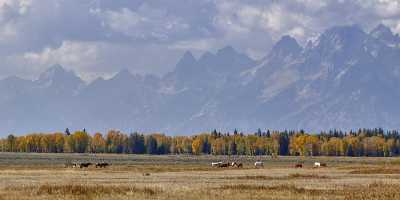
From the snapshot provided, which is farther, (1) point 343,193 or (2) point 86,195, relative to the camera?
(1) point 343,193

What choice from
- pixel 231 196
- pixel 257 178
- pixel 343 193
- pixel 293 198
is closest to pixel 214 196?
pixel 231 196

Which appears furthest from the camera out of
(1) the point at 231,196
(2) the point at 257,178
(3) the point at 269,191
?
(2) the point at 257,178

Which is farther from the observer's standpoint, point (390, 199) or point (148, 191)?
point (148, 191)

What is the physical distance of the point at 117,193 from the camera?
51.9 metres

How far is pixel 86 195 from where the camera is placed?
50.2 meters

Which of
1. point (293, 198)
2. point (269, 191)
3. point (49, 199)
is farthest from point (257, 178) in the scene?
point (49, 199)

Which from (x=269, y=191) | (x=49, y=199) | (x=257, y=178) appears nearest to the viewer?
(x=49, y=199)

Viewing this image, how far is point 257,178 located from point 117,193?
28381 mm

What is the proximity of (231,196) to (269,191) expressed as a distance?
4.99 metres

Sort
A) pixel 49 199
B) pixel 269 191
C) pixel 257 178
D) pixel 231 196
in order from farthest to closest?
pixel 257 178, pixel 269 191, pixel 231 196, pixel 49 199

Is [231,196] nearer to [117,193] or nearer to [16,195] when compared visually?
[117,193]

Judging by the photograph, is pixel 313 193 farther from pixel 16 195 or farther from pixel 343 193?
pixel 16 195

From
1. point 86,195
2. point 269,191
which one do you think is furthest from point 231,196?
point 86,195

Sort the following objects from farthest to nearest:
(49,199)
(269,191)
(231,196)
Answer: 1. (269,191)
2. (231,196)
3. (49,199)
